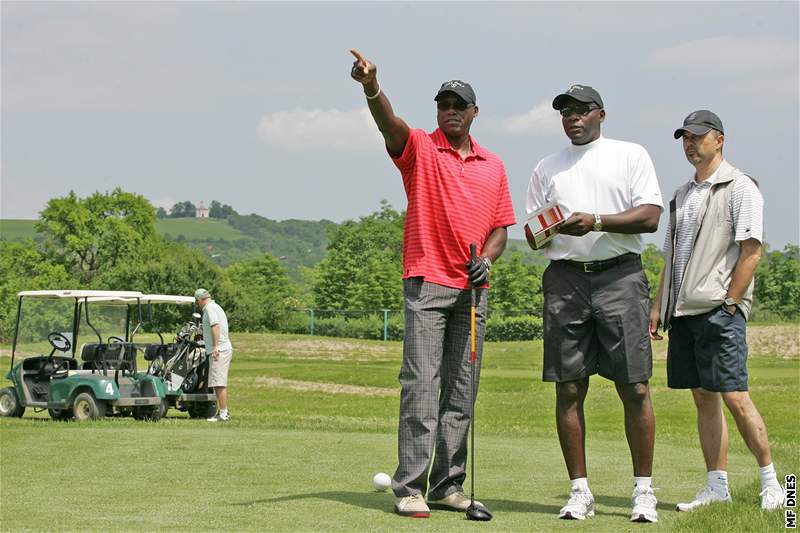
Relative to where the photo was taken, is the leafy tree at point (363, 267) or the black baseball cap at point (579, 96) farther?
the leafy tree at point (363, 267)

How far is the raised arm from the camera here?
5.77 metres

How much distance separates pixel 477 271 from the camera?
618 cm

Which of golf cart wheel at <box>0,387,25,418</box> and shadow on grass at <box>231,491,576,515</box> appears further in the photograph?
golf cart wheel at <box>0,387,25,418</box>

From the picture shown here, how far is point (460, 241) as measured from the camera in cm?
629

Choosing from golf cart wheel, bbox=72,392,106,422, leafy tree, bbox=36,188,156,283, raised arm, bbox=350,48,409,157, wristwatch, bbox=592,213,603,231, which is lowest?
golf cart wheel, bbox=72,392,106,422

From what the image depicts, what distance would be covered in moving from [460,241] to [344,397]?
837 inches

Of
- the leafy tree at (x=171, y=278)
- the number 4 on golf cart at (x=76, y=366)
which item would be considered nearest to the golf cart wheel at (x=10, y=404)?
the number 4 on golf cart at (x=76, y=366)

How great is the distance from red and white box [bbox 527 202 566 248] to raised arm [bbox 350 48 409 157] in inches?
32.9

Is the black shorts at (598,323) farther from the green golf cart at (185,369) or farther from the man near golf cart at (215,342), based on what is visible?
the green golf cart at (185,369)

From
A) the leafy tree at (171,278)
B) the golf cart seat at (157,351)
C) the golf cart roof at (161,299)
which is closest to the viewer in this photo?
the golf cart roof at (161,299)

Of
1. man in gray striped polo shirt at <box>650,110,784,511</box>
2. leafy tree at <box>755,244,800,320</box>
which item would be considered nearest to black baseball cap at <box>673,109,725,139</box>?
man in gray striped polo shirt at <box>650,110,784,511</box>

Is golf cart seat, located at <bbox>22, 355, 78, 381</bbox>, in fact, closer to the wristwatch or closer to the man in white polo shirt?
the man in white polo shirt

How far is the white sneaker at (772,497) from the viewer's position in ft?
20.3

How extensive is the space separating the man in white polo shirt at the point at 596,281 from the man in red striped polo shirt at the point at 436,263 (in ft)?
1.27
